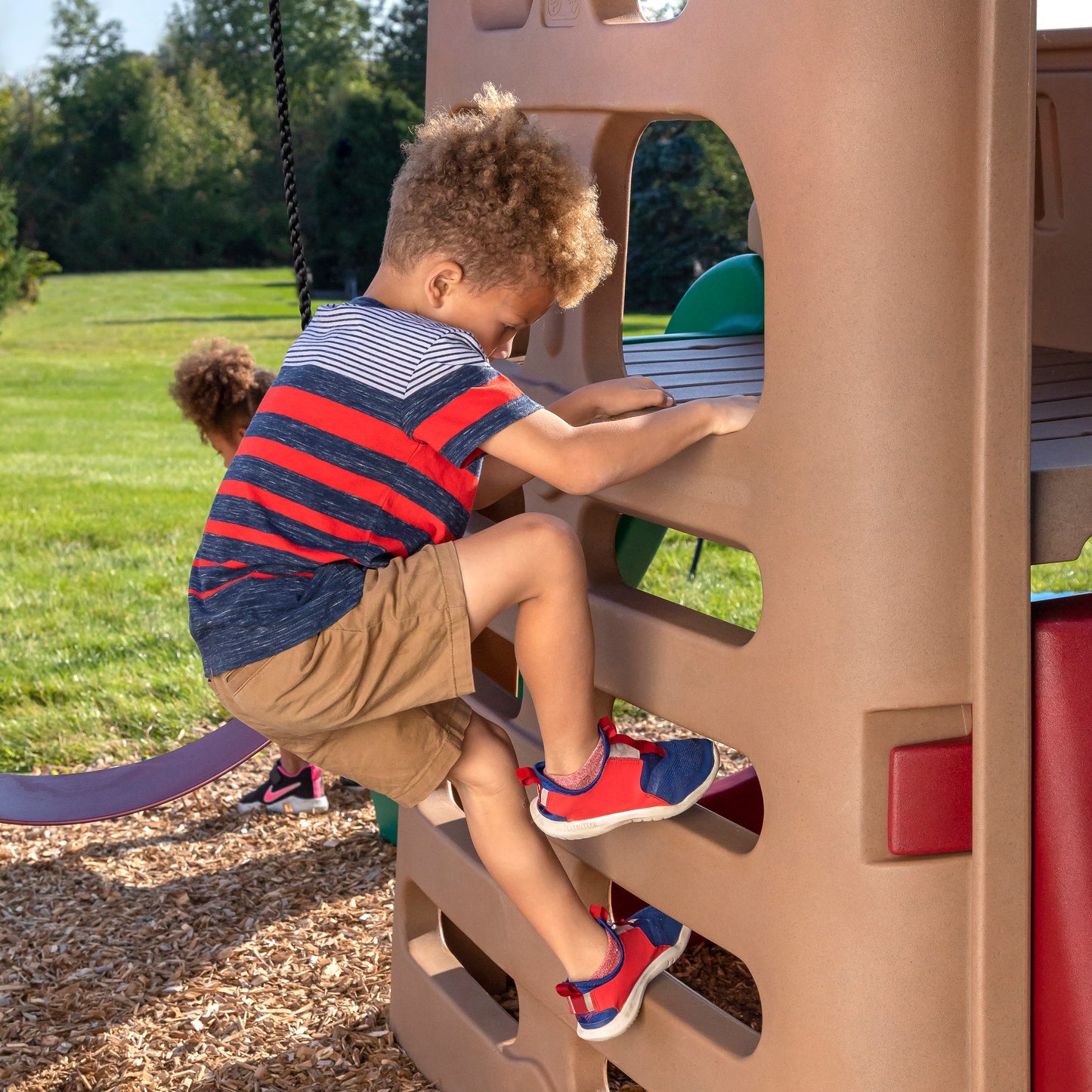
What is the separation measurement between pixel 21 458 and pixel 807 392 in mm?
10784

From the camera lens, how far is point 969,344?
1.51 m

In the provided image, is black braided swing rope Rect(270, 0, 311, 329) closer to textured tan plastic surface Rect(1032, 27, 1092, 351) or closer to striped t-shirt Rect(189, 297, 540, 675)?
striped t-shirt Rect(189, 297, 540, 675)

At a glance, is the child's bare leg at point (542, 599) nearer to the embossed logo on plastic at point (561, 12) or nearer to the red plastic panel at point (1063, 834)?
the red plastic panel at point (1063, 834)

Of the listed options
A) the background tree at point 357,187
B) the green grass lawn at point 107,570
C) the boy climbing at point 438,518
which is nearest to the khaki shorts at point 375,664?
the boy climbing at point 438,518

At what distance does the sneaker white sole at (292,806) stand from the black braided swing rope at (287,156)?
1617mm

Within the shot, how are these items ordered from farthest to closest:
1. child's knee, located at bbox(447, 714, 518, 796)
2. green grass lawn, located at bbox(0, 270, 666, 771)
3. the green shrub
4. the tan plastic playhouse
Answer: the green shrub, green grass lawn, located at bbox(0, 270, 666, 771), child's knee, located at bbox(447, 714, 518, 796), the tan plastic playhouse

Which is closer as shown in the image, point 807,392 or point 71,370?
point 807,392

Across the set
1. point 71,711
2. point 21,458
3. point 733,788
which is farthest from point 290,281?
point 733,788

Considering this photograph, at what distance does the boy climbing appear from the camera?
189 cm

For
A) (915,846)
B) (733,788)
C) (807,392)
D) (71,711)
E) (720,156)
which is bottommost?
(71,711)

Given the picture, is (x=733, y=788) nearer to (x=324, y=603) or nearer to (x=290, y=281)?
(x=324, y=603)

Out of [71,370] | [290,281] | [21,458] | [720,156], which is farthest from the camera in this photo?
[290,281]

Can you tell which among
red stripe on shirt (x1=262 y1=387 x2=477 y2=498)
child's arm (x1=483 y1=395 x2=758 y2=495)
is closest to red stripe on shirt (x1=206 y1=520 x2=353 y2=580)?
red stripe on shirt (x1=262 y1=387 x2=477 y2=498)

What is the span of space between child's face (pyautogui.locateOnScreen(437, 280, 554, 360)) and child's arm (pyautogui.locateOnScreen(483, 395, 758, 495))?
20cm
